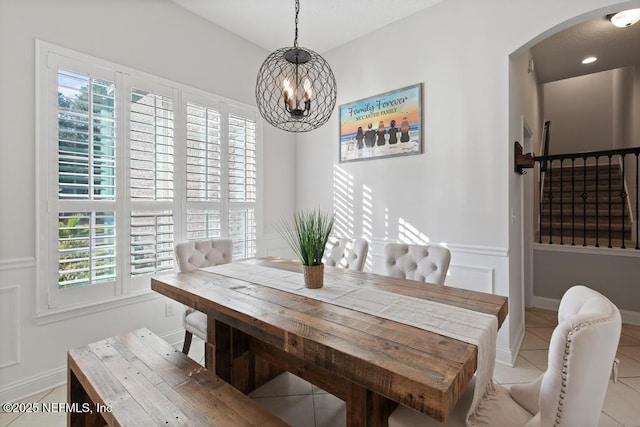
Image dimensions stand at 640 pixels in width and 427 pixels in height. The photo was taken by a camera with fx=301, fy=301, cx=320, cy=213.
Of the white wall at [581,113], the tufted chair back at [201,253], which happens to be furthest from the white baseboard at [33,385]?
the white wall at [581,113]

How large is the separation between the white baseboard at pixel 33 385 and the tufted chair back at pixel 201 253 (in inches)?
41.7

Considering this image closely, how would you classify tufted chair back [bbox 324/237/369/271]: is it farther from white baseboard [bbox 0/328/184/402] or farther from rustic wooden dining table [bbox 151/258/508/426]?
white baseboard [bbox 0/328/184/402]

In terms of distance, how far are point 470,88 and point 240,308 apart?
8.45ft

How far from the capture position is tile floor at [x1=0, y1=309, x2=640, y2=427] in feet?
5.91

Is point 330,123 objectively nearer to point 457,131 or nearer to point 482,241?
point 457,131

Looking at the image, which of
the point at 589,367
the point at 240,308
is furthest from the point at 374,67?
the point at 589,367

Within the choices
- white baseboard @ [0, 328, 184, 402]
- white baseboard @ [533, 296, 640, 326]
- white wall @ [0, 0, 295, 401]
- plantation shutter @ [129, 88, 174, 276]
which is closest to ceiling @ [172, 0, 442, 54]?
white wall @ [0, 0, 295, 401]

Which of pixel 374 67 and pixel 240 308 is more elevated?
pixel 374 67

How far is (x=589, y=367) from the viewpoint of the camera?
0.82 m

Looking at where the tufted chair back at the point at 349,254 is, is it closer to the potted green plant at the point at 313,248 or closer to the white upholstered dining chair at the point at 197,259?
the potted green plant at the point at 313,248

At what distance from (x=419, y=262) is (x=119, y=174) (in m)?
2.44

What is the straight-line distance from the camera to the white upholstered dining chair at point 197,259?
83.6 inches

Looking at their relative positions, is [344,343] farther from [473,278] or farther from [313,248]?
[473,278]

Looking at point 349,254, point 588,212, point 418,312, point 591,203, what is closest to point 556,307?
point 588,212
